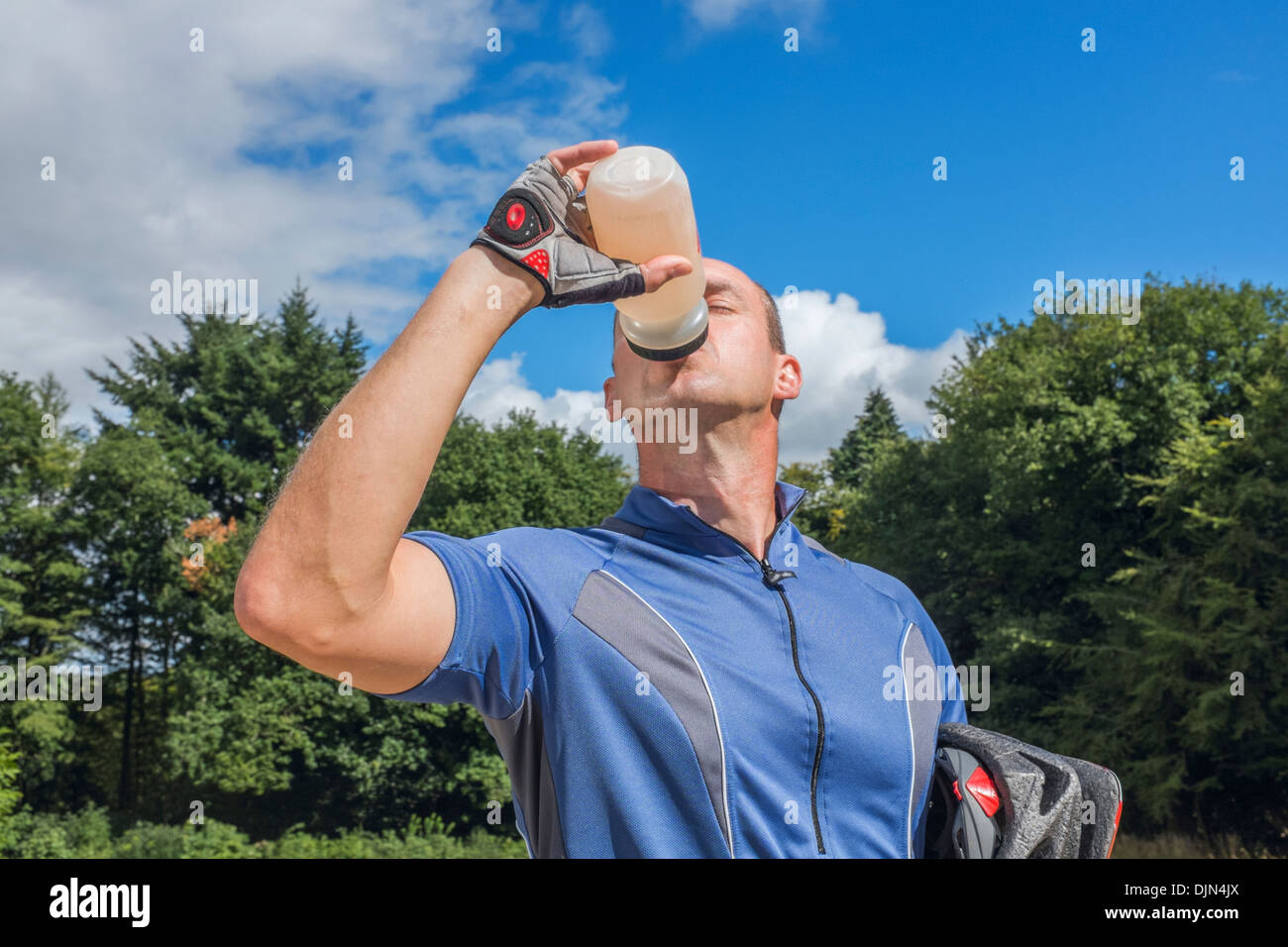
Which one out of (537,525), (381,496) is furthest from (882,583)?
(537,525)

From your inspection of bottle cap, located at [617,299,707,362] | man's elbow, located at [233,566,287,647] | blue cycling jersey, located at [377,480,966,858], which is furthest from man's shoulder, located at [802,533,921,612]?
man's elbow, located at [233,566,287,647]

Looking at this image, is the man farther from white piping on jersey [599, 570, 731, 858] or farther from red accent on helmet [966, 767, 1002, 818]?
red accent on helmet [966, 767, 1002, 818]

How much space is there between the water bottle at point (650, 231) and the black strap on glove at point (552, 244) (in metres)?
0.14

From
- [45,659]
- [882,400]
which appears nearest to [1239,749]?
[45,659]

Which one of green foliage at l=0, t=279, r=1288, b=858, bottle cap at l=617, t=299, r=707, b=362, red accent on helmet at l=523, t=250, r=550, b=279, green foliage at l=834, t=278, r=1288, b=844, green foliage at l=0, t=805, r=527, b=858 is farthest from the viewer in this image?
green foliage at l=0, t=805, r=527, b=858

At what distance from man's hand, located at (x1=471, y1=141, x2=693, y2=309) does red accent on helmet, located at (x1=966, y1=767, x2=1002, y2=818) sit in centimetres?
144

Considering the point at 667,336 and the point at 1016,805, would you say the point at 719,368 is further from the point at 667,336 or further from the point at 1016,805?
the point at 1016,805

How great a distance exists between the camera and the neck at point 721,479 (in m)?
2.64

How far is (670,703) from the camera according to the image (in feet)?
6.81

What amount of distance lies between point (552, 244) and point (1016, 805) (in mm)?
1730

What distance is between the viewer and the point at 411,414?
5.23 ft

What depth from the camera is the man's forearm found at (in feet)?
5.09
